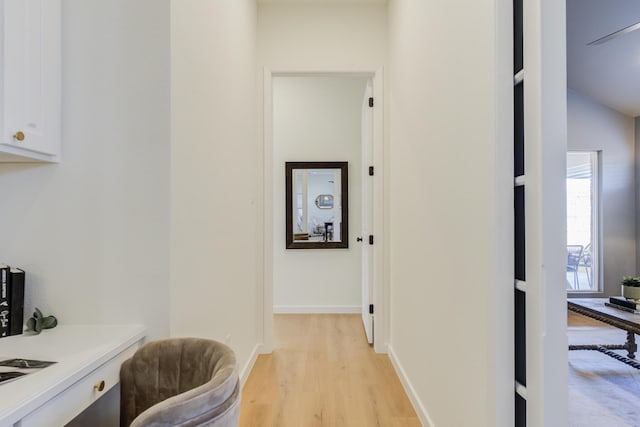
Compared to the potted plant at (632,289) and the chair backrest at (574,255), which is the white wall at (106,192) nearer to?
the potted plant at (632,289)

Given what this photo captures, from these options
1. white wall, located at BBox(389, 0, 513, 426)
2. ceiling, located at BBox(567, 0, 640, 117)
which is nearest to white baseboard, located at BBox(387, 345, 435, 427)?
white wall, located at BBox(389, 0, 513, 426)

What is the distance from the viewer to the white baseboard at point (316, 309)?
14.2 feet

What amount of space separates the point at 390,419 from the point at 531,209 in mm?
1569

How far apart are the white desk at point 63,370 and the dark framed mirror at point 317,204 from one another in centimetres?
304

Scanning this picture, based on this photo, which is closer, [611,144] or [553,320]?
[553,320]

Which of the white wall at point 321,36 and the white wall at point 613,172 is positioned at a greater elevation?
the white wall at point 321,36

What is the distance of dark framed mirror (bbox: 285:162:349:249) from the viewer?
4.34m

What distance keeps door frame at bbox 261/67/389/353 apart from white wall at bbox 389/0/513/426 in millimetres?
489

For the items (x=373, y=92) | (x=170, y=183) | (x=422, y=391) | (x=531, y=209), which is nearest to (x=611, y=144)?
(x=373, y=92)

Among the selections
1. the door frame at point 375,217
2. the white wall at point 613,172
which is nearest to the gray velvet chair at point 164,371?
the door frame at point 375,217

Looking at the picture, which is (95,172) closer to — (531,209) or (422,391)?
(531,209)

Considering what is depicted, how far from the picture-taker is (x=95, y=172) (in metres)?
1.42

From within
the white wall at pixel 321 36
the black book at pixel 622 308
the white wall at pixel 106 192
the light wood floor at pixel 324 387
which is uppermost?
the white wall at pixel 321 36

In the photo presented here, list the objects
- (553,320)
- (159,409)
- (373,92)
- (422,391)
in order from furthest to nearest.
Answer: (373,92) → (422,391) → (553,320) → (159,409)
